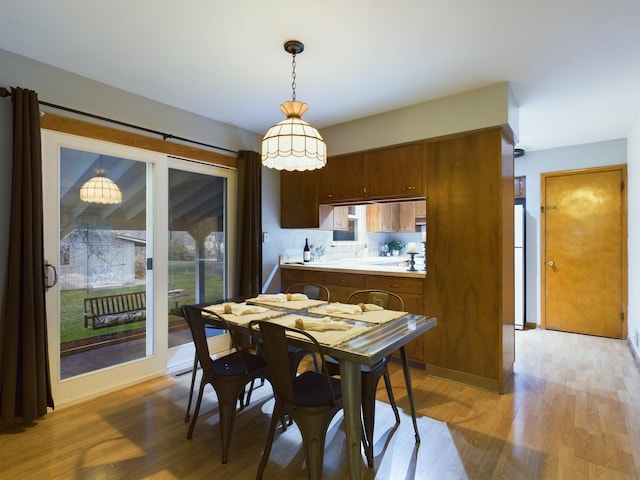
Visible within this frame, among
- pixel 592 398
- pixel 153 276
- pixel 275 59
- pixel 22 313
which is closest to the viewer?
pixel 22 313

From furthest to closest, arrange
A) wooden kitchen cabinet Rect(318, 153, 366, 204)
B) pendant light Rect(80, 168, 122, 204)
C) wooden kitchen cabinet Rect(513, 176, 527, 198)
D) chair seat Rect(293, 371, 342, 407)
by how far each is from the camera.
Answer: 1. wooden kitchen cabinet Rect(513, 176, 527, 198)
2. wooden kitchen cabinet Rect(318, 153, 366, 204)
3. pendant light Rect(80, 168, 122, 204)
4. chair seat Rect(293, 371, 342, 407)

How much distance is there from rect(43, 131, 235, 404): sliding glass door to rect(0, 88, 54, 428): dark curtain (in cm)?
22

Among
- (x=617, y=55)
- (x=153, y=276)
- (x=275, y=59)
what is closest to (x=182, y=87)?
(x=275, y=59)

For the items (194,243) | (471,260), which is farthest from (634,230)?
(194,243)

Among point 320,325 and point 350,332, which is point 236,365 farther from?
point 350,332

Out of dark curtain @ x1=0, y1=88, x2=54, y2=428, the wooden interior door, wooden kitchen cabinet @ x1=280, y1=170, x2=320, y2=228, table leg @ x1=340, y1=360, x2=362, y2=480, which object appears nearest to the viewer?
table leg @ x1=340, y1=360, x2=362, y2=480

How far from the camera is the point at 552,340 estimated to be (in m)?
4.25

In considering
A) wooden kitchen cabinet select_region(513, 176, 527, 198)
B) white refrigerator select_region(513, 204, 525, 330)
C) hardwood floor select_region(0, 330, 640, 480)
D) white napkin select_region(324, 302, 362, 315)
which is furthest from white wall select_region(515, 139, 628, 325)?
white napkin select_region(324, 302, 362, 315)

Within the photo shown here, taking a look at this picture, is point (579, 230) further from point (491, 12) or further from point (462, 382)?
point (491, 12)

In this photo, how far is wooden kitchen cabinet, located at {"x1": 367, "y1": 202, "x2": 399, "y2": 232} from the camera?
5828mm

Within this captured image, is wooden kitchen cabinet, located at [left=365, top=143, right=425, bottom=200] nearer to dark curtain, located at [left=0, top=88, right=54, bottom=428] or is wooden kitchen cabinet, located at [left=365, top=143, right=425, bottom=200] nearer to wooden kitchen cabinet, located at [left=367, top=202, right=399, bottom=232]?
wooden kitchen cabinet, located at [left=367, top=202, right=399, bottom=232]

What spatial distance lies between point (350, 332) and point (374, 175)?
2151 mm

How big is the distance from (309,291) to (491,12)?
2404mm

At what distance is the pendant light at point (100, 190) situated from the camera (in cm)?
283
